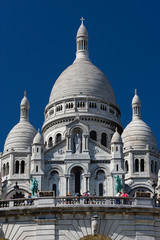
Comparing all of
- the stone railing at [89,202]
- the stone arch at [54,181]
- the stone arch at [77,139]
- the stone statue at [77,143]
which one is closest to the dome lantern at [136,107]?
the stone arch at [77,139]

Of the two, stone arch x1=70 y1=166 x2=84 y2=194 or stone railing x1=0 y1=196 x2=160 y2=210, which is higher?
stone arch x1=70 y1=166 x2=84 y2=194

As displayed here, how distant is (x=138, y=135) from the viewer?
94.1 metres

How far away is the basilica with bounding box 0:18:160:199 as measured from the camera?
277 ft

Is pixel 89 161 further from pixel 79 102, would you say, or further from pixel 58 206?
pixel 58 206

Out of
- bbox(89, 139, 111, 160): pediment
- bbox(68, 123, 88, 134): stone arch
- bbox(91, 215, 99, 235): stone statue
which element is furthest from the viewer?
bbox(68, 123, 88, 134): stone arch

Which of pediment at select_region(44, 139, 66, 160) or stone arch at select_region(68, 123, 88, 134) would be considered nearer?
pediment at select_region(44, 139, 66, 160)

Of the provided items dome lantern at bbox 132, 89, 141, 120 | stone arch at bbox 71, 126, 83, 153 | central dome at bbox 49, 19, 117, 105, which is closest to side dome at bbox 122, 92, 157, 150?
dome lantern at bbox 132, 89, 141, 120

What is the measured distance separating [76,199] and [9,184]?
56956 mm

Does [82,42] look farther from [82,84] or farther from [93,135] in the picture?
[93,135]

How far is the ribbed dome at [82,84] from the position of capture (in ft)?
332

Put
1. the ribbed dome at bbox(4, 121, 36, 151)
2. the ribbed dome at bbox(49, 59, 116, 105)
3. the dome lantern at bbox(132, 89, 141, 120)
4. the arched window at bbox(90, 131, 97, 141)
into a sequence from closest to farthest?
the ribbed dome at bbox(4, 121, 36, 151)
the arched window at bbox(90, 131, 97, 141)
the dome lantern at bbox(132, 89, 141, 120)
the ribbed dome at bbox(49, 59, 116, 105)

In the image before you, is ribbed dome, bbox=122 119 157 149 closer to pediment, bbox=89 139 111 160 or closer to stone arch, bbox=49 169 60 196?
pediment, bbox=89 139 111 160

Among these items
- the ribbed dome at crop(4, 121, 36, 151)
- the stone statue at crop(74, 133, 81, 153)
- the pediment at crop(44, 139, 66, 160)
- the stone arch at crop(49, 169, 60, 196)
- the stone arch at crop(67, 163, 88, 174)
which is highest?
the ribbed dome at crop(4, 121, 36, 151)

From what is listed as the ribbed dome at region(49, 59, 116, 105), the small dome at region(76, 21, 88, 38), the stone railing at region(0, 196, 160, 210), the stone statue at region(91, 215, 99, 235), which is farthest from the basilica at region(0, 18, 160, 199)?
the stone statue at region(91, 215, 99, 235)
